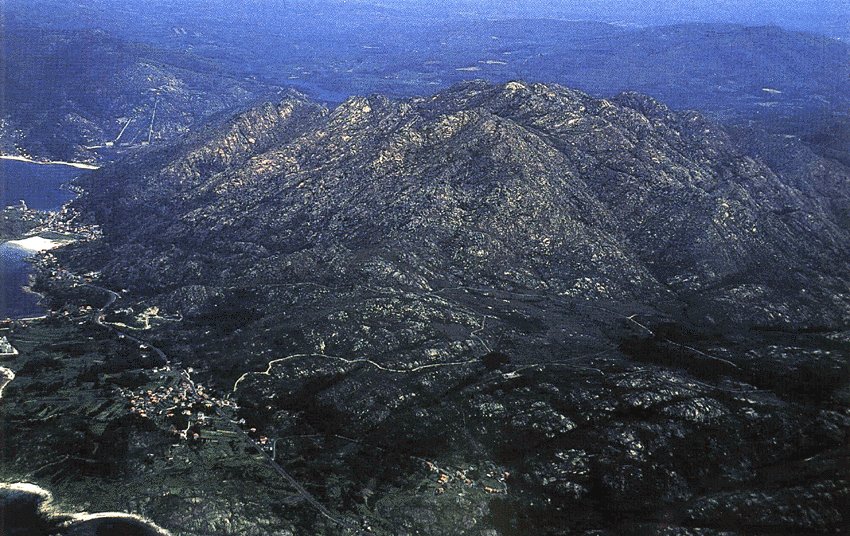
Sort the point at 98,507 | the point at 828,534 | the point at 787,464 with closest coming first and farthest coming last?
the point at 828,534, the point at 98,507, the point at 787,464

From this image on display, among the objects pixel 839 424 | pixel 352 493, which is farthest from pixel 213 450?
pixel 839 424

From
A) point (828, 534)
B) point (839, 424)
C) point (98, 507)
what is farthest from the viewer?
point (839, 424)

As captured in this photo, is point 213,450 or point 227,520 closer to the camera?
point 227,520

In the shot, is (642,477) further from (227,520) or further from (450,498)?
(227,520)

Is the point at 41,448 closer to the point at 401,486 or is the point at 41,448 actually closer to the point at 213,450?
the point at 213,450

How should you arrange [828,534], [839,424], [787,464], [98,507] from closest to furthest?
[828,534], [98,507], [787,464], [839,424]

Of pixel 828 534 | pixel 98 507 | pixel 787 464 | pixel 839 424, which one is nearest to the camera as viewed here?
pixel 828 534

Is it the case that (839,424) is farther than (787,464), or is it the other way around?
(839,424)

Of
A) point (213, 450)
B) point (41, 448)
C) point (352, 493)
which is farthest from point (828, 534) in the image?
point (41, 448)
